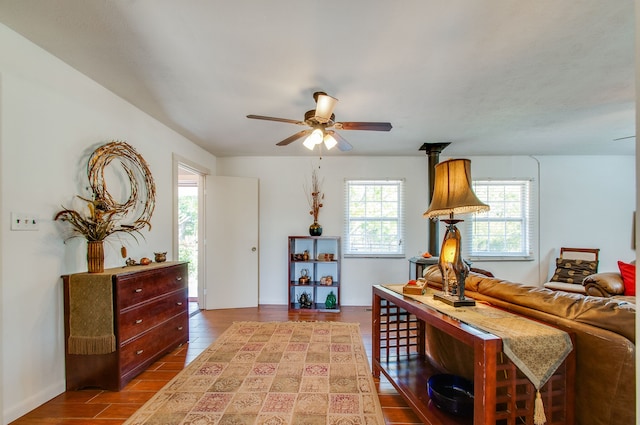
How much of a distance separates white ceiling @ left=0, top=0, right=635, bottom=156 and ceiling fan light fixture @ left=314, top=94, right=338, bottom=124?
0.23m

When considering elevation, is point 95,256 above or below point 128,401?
above

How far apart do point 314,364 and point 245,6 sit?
2719 mm

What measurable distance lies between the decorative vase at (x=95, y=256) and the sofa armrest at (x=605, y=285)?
5.00m

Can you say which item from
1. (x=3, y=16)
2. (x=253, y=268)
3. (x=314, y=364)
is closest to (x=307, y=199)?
(x=253, y=268)

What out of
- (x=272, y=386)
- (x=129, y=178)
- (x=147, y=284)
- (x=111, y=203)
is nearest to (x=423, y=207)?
(x=272, y=386)

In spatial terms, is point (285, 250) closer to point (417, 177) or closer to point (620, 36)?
point (417, 177)

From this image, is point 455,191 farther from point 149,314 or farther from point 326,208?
point 326,208

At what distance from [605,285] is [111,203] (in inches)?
205

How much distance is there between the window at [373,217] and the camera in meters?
4.64

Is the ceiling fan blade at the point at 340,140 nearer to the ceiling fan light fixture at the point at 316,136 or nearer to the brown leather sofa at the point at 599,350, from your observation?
the ceiling fan light fixture at the point at 316,136

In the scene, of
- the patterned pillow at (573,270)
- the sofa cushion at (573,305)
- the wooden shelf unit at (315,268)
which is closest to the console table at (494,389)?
the sofa cushion at (573,305)

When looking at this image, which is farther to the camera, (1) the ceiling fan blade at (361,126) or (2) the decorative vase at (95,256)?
(1) the ceiling fan blade at (361,126)

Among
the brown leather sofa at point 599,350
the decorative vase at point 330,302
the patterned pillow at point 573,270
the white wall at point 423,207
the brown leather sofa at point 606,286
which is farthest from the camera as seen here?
the white wall at point 423,207

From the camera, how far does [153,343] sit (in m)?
2.50
